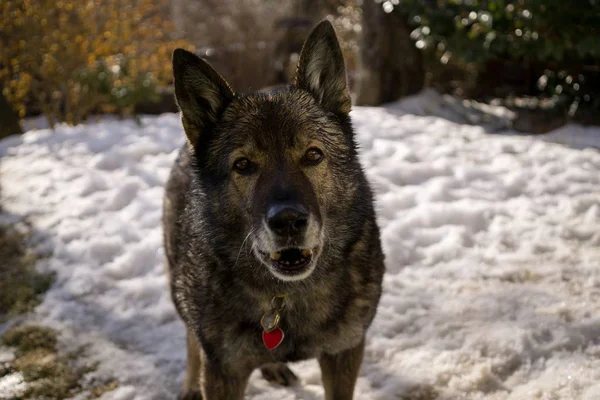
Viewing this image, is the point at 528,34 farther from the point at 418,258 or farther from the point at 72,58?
the point at 72,58

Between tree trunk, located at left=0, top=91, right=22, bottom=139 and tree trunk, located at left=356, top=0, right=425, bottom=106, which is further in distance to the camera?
tree trunk, located at left=356, top=0, right=425, bottom=106

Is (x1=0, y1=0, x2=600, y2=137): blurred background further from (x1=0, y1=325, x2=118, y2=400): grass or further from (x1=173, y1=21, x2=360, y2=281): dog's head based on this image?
(x1=0, y1=325, x2=118, y2=400): grass

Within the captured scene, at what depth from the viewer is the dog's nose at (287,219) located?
2.06 m

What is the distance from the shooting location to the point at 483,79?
28.1ft

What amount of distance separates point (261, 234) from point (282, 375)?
1.23 m

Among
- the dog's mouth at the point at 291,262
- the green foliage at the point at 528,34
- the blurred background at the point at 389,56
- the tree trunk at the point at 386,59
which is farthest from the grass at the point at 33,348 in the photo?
the green foliage at the point at 528,34

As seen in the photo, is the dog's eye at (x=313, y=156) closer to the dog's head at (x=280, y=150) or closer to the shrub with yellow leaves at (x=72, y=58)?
the dog's head at (x=280, y=150)

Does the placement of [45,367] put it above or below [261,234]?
below

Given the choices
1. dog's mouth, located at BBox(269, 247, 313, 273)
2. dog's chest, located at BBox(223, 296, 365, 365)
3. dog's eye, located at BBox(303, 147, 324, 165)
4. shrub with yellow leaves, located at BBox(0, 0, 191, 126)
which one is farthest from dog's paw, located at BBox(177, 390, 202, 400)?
shrub with yellow leaves, located at BBox(0, 0, 191, 126)

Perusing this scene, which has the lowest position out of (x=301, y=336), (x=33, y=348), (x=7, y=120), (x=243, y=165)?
(x=33, y=348)

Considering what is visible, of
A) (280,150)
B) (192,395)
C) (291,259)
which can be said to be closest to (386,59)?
(280,150)

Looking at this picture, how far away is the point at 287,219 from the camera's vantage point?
206 cm

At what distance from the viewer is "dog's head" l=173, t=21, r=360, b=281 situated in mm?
2172

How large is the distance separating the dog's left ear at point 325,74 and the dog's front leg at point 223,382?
1.34 metres
